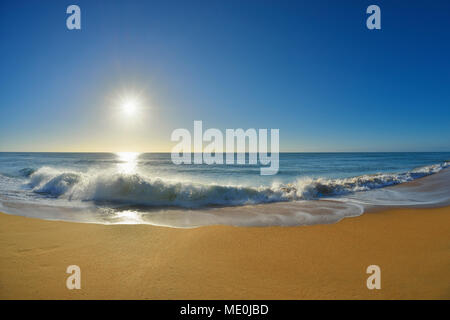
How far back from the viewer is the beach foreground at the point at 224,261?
9.08ft

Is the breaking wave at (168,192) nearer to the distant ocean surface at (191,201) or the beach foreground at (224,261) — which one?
the distant ocean surface at (191,201)

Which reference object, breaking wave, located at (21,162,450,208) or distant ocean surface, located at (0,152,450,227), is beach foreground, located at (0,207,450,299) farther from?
breaking wave, located at (21,162,450,208)

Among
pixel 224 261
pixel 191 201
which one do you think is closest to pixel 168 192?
pixel 191 201

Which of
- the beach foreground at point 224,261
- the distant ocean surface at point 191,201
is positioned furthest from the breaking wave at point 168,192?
the beach foreground at point 224,261

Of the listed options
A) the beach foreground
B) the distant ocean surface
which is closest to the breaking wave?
the distant ocean surface

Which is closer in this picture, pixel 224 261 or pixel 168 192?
pixel 224 261

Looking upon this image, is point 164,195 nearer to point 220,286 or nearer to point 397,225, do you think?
Answer: point 220,286

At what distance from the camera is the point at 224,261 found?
349 cm

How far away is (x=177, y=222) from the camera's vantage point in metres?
5.85

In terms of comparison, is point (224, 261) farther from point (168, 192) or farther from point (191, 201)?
point (168, 192)

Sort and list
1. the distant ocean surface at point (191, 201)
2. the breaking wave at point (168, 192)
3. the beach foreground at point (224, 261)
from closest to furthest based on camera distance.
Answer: the beach foreground at point (224, 261) → the distant ocean surface at point (191, 201) → the breaking wave at point (168, 192)

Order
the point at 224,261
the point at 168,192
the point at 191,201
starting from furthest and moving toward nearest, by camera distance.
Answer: the point at 168,192 → the point at 191,201 → the point at 224,261

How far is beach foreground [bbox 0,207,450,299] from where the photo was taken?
277 centimetres
